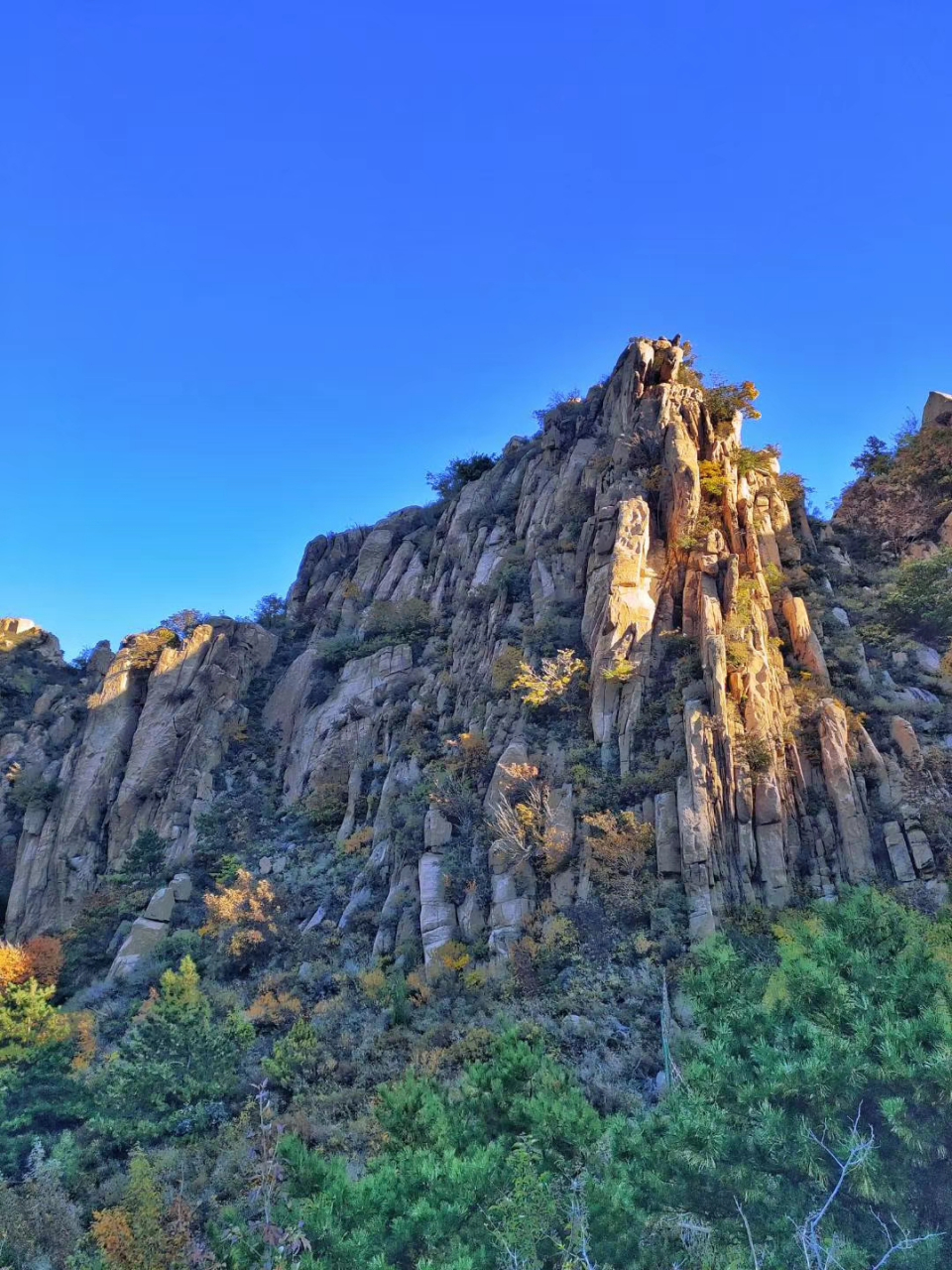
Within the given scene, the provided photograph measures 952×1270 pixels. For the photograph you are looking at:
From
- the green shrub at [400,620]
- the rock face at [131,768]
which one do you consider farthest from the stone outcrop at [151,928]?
the green shrub at [400,620]

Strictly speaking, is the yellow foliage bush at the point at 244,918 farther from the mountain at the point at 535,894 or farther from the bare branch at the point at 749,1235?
the bare branch at the point at 749,1235

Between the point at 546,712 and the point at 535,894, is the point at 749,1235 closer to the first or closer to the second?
the point at 535,894

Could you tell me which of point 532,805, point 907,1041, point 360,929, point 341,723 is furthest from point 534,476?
point 907,1041

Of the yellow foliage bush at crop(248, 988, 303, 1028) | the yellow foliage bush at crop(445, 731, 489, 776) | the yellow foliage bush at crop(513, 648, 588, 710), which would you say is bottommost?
the yellow foliage bush at crop(248, 988, 303, 1028)

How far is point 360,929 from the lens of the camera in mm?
23344

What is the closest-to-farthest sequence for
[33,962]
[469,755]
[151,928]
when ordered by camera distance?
[469,755] → [33,962] → [151,928]

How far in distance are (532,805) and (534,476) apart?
20996 millimetres

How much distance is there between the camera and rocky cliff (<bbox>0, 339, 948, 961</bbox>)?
19.3m

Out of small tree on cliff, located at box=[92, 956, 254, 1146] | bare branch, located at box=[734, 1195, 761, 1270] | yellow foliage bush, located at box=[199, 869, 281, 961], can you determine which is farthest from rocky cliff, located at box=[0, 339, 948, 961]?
bare branch, located at box=[734, 1195, 761, 1270]

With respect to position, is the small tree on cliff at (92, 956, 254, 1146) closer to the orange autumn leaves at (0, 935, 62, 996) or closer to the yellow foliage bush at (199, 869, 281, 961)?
the yellow foliage bush at (199, 869, 281, 961)

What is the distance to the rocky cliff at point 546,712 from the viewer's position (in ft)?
63.4

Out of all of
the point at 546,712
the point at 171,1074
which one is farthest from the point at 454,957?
the point at 546,712

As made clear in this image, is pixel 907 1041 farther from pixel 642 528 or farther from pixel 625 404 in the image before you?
pixel 625 404

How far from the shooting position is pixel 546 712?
83.6 feet
